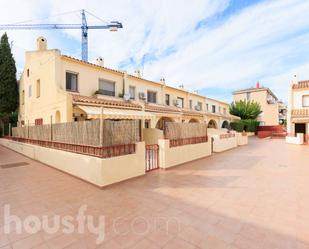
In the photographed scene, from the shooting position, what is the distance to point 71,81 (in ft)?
66.5

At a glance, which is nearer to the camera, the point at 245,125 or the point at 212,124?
the point at 212,124

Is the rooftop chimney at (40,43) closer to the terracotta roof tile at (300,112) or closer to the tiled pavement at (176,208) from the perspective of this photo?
the tiled pavement at (176,208)

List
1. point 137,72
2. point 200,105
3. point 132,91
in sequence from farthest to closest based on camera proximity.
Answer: point 200,105 < point 137,72 < point 132,91

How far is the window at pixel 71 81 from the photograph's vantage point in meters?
19.9

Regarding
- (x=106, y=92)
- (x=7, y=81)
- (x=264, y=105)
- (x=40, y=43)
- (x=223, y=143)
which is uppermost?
(x=40, y=43)

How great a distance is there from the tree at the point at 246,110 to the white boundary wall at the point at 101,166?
52242 mm

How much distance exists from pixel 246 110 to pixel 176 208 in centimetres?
5542

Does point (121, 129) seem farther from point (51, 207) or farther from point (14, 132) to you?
point (14, 132)

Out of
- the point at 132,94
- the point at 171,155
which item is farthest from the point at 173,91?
the point at 171,155

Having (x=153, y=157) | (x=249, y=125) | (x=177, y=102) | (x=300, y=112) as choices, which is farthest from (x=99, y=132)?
(x=249, y=125)

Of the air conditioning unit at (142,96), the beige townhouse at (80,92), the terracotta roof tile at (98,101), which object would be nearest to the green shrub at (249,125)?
the beige townhouse at (80,92)

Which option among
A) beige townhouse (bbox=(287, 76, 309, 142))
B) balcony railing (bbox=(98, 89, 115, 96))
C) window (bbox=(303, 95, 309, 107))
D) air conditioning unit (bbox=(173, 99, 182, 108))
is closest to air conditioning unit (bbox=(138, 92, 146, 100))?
balcony railing (bbox=(98, 89, 115, 96))

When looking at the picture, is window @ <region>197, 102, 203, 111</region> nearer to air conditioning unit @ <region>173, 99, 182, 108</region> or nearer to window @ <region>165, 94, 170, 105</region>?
air conditioning unit @ <region>173, 99, 182, 108</region>

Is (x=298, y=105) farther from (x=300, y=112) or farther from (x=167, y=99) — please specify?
(x=167, y=99)
